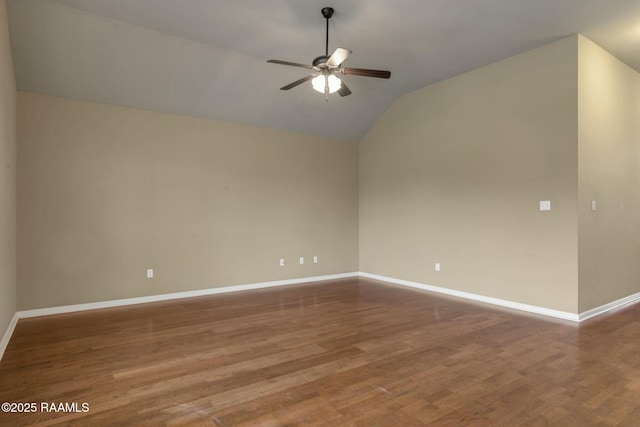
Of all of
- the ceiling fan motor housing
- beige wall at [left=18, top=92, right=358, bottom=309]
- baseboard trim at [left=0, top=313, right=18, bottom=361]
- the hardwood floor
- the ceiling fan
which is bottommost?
the hardwood floor

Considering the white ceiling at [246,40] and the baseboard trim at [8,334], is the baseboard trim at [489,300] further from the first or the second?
the baseboard trim at [8,334]

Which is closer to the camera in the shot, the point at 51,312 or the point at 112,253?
the point at 51,312

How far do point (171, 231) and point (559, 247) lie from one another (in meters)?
4.92

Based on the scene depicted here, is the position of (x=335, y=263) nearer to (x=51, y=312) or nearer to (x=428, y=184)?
(x=428, y=184)

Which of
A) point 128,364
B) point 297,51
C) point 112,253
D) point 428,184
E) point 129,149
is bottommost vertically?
point 128,364

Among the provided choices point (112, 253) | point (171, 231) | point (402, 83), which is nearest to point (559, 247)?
point (402, 83)

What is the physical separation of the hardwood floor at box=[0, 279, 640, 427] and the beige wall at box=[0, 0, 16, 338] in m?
0.43

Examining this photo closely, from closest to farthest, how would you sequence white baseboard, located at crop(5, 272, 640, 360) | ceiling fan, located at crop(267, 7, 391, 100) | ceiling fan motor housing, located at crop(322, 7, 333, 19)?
ceiling fan, located at crop(267, 7, 391, 100)
ceiling fan motor housing, located at crop(322, 7, 333, 19)
white baseboard, located at crop(5, 272, 640, 360)

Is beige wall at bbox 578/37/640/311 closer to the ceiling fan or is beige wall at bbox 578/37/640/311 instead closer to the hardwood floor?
the hardwood floor

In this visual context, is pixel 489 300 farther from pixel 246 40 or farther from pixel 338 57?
pixel 246 40

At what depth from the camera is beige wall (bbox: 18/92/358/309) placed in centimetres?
429

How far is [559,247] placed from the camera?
13.6 feet

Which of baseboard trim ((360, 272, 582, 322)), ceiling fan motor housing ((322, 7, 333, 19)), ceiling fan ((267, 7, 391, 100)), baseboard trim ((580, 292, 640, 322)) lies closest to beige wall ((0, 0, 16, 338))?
ceiling fan ((267, 7, 391, 100))

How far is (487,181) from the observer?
4.89m
